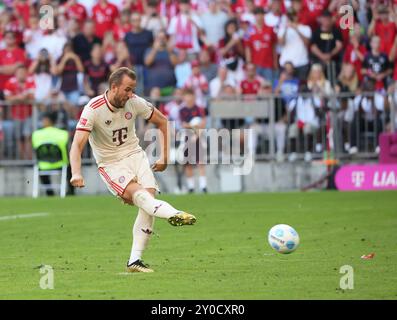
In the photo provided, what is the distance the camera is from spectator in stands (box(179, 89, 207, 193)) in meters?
25.2

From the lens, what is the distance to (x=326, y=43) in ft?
86.7

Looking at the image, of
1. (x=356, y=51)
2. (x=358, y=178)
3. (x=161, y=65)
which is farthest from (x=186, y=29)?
(x=358, y=178)

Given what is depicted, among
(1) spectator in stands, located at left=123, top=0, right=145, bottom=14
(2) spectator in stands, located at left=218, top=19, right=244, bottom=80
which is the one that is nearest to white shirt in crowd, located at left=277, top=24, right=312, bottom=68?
(2) spectator in stands, located at left=218, top=19, right=244, bottom=80

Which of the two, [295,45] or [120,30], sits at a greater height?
[120,30]

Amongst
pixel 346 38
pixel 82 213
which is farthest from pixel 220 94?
pixel 82 213

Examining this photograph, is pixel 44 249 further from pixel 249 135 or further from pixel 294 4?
pixel 294 4

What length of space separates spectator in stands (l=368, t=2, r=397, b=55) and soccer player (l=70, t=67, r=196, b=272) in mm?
14008

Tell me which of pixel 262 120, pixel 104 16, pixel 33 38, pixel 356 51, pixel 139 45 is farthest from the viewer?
pixel 104 16

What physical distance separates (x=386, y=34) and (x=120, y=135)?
14540mm

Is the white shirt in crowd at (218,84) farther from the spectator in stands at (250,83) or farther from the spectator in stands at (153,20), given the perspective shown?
the spectator in stands at (153,20)

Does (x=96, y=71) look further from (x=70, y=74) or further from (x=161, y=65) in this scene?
(x=161, y=65)

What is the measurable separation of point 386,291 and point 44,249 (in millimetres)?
6094

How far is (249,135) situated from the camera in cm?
2541

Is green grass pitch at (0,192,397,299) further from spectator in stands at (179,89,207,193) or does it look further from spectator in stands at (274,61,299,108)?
spectator in stands at (274,61,299,108)
